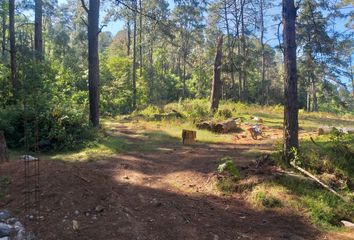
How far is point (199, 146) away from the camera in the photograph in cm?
1106

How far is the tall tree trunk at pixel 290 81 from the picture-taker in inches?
287

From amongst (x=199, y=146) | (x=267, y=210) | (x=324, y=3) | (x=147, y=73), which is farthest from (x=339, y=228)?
(x=147, y=73)

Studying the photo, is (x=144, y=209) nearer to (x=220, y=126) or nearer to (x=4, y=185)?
(x=4, y=185)

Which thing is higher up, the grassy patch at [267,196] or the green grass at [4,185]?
the green grass at [4,185]

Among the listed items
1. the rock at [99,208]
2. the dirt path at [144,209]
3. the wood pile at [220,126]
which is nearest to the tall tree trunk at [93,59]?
the wood pile at [220,126]

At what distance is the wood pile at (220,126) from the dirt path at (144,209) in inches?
226

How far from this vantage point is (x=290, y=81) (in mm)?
7332

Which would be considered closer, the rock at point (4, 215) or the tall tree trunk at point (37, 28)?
the rock at point (4, 215)

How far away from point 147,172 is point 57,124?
357cm

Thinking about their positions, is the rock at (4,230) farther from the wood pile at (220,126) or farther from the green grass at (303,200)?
the wood pile at (220,126)

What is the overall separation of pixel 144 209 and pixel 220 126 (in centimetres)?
822

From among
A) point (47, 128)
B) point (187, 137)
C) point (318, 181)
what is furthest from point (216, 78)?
point (318, 181)

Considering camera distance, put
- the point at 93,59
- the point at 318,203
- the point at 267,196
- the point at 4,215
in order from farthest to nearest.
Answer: the point at 93,59 < the point at 267,196 < the point at 318,203 < the point at 4,215

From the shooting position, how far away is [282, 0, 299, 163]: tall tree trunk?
7.30 metres
